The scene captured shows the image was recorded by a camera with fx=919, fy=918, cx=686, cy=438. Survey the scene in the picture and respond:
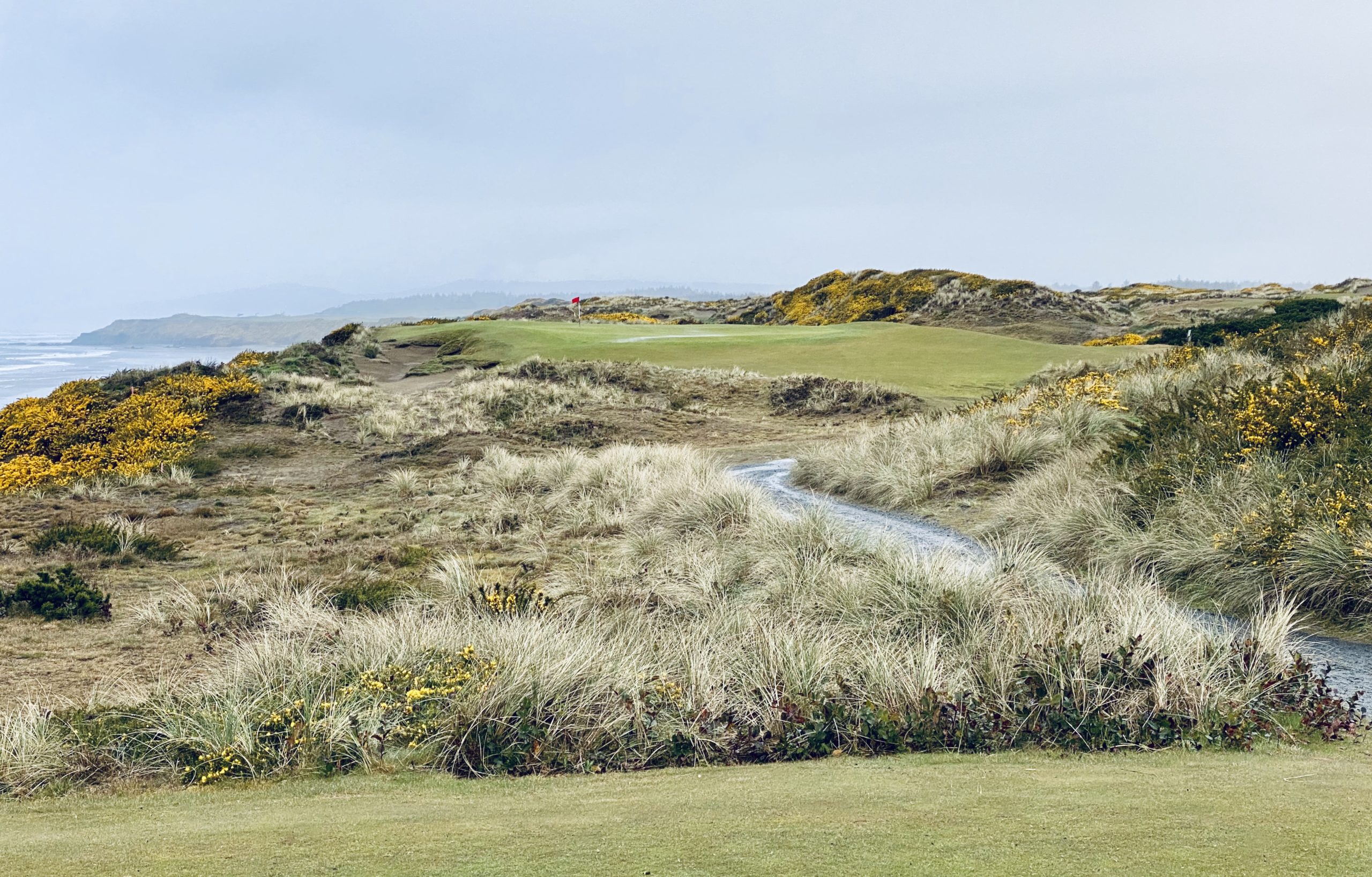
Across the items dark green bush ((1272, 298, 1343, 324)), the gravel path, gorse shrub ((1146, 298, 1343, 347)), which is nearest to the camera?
the gravel path

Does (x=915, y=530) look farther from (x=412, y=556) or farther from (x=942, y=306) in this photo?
(x=942, y=306)

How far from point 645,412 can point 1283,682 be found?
1792 cm

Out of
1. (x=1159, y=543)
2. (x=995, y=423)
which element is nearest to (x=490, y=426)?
(x=995, y=423)

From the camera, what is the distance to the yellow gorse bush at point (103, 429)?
16656 mm

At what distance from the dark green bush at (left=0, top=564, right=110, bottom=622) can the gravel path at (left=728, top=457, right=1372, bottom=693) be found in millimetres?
7285

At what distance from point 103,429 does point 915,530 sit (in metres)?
Result: 17.2

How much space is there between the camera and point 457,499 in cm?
1378

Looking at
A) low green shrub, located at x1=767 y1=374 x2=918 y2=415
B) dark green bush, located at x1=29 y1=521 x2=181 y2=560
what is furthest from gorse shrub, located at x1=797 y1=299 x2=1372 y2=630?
dark green bush, located at x1=29 y1=521 x2=181 y2=560

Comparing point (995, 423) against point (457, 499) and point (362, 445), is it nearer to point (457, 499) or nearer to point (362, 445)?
point (457, 499)

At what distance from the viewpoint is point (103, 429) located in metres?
19.2

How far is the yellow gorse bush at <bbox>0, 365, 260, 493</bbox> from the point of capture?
16656mm

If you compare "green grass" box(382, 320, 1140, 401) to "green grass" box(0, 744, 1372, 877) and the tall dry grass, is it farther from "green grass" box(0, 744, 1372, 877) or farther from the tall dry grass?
"green grass" box(0, 744, 1372, 877)

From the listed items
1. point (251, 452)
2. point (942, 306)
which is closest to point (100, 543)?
point (251, 452)

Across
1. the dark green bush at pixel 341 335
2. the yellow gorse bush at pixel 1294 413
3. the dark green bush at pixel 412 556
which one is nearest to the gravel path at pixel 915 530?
the yellow gorse bush at pixel 1294 413
